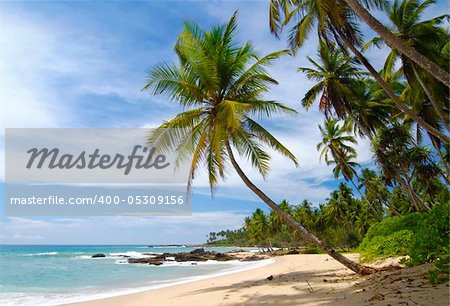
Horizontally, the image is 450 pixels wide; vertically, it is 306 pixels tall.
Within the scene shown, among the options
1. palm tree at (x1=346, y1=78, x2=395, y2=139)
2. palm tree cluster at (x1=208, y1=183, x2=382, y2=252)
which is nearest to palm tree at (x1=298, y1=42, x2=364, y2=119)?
palm tree at (x1=346, y1=78, x2=395, y2=139)

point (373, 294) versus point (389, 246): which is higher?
point (389, 246)

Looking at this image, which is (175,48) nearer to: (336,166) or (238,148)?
(238,148)

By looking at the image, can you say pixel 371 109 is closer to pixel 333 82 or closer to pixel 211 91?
pixel 333 82

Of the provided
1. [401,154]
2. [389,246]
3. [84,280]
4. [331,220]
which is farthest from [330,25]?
[331,220]

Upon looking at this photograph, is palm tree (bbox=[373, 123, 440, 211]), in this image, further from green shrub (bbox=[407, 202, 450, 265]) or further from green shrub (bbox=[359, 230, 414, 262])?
green shrub (bbox=[407, 202, 450, 265])

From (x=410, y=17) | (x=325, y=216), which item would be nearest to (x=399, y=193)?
(x=325, y=216)

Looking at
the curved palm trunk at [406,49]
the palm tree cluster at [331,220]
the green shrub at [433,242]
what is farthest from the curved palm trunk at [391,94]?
A: the palm tree cluster at [331,220]

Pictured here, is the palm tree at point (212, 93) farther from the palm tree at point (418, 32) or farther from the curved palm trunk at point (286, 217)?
the palm tree at point (418, 32)

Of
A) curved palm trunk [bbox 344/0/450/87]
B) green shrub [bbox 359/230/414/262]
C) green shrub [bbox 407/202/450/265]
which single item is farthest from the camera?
green shrub [bbox 359/230/414/262]

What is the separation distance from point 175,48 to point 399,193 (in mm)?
38460

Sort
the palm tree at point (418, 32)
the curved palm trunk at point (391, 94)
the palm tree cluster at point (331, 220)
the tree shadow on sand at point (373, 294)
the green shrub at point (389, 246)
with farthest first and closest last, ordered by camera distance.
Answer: the palm tree cluster at point (331, 220), the palm tree at point (418, 32), the curved palm trunk at point (391, 94), the green shrub at point (389, 246), the tree shadow on sand at point (373, 294)

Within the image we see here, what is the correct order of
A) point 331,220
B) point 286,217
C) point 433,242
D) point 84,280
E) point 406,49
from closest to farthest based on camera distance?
point 433,242, point 406,49, point 286,217, point 84,280, point 331,220

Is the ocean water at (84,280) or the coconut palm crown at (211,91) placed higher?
the coconut palm crown at (211,91)

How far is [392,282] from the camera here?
21.2 ft
